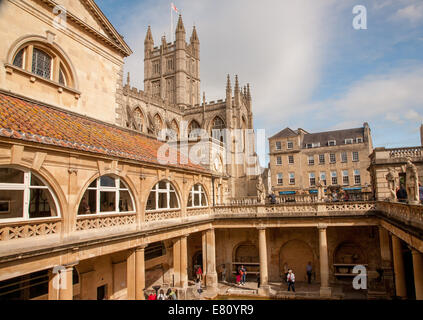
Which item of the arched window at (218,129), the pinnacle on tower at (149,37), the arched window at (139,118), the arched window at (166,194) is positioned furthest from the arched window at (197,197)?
the pinnacle on tower at (149,37)

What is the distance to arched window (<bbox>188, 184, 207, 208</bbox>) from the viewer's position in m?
22.5

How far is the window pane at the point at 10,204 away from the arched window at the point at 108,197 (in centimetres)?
276

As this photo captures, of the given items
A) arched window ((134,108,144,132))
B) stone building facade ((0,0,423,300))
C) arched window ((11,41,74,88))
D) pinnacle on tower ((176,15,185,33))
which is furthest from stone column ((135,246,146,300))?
pinnacle on tower ((176,15,185,33))

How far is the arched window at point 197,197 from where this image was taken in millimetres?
22531

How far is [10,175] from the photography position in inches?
572

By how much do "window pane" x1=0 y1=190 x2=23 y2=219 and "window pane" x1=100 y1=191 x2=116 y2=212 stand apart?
15.8 feet

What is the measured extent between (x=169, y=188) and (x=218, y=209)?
7.00 metres

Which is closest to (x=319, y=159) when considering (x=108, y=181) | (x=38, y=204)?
(x=108, y=181)

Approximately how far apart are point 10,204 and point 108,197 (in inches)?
219

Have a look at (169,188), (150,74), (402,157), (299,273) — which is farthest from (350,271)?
(150,74)

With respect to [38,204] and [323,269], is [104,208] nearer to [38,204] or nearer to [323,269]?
[38,204]
